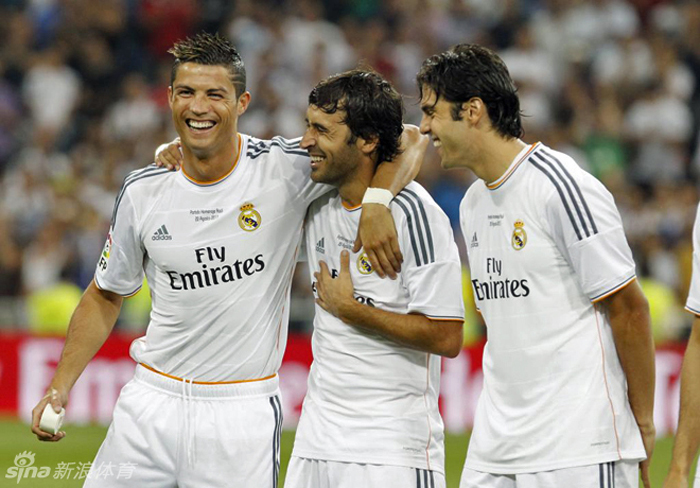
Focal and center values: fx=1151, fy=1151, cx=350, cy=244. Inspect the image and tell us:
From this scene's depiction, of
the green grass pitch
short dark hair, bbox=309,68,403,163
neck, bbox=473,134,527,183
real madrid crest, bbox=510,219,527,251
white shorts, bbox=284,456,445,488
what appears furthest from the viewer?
the green grass pitch

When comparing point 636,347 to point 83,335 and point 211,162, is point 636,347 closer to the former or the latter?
point 211,162

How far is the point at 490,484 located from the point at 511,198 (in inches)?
41.0

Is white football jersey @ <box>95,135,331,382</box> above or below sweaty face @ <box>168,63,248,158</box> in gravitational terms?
below

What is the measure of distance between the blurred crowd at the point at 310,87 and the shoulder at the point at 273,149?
6.82 metres

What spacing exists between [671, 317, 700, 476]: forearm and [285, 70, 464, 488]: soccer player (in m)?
0.96

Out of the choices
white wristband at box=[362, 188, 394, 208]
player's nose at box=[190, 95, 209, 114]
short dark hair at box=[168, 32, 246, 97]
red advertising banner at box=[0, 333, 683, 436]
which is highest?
short dark hair at box=[168, 32, 246, 97]

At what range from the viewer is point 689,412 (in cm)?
379

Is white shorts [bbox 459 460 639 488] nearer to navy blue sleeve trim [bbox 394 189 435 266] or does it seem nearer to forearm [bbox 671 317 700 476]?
forearm [bbox 671 317 700 476]

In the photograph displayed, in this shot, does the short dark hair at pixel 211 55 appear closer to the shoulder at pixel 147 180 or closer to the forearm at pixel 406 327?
the shoulder at pixel 147 180

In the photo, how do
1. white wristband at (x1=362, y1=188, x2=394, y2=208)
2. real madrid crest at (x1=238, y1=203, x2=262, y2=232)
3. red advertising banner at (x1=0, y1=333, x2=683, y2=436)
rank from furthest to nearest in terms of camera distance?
red advertising banner at (x1=0, y1=333, x2=683, y2=436)
real madrid crest at (x1=238, y1=203, x2=262, y2=232)
white wristband at (x1=362, y1=188, x2=394, y2=208)

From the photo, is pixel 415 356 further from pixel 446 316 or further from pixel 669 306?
pixel 669 306

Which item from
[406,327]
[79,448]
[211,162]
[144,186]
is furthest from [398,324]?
[79,448]

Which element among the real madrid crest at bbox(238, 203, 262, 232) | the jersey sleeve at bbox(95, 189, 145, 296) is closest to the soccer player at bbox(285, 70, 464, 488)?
the real madrid crest at bbox(238, 203, 262, 232)

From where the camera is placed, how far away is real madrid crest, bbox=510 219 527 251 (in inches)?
162
